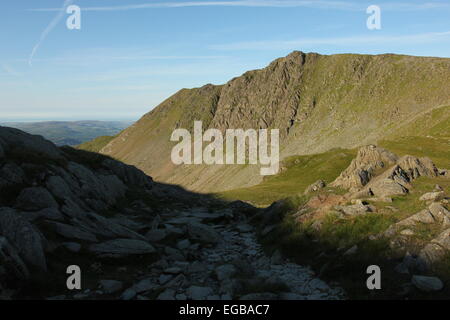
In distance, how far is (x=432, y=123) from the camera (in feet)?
360

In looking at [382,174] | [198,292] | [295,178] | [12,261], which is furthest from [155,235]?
[295,178]

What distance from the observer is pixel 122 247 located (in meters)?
18.9

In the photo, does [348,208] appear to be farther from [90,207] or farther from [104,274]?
[90,207]

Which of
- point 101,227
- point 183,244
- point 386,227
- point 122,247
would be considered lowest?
point 183,244

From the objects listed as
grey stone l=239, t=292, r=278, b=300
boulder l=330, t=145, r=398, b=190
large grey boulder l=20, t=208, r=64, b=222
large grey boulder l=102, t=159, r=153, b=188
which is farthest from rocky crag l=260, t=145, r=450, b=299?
large grey boulder l=102, t=159, r=153, b=188

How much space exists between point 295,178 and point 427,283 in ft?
229

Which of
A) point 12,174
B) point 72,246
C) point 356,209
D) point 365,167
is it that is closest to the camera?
point 72,246

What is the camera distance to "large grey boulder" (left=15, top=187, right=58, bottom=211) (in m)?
20.7

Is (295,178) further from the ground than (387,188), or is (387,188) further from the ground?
(387,188)

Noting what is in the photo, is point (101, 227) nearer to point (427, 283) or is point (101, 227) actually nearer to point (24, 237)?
point (24, 237)

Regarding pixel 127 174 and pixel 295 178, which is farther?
pixel 295 178

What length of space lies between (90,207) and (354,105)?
168280 millimetres

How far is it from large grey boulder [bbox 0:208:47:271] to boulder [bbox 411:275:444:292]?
52.3 feet
